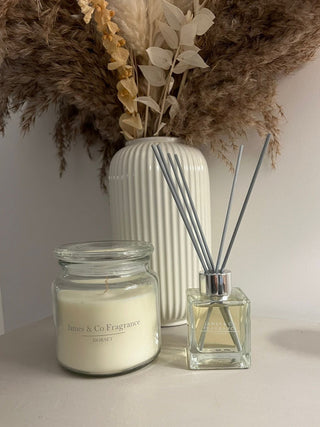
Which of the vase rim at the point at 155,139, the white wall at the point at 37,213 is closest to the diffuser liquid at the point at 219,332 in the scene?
the vase rim at the point at 155,139

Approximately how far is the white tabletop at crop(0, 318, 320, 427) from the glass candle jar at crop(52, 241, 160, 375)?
0.02 meters

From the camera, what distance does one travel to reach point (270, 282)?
61cm

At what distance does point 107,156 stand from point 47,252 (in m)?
0.30

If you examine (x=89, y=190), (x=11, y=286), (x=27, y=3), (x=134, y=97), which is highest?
(x=27, y=3)

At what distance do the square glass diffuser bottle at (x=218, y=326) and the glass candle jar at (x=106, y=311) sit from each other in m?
0.05

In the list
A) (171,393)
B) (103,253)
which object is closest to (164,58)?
(103,253)

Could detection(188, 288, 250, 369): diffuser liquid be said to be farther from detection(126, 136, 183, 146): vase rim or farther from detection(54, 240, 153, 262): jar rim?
detection(126, 136, 183, 146): vase rim

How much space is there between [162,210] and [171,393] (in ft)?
0.81

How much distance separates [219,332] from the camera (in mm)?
417

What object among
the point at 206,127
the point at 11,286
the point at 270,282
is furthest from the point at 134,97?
the point at 11,286

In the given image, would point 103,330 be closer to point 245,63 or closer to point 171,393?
point 171,393

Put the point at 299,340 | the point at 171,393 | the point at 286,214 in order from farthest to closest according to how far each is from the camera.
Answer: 1. the point at 286,214
2. the point at 299,340
3. the point at 171,393

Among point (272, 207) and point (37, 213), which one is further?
point (37, 213)

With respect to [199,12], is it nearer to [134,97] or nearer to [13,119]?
[134,97]
